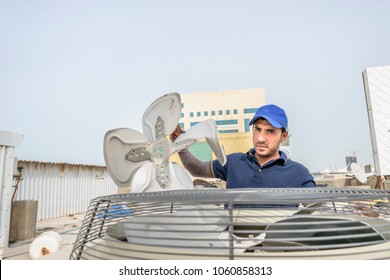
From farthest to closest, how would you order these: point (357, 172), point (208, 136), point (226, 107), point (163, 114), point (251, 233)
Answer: point (226, 107)
point (357, 172)
point (163, 114)
point (208, 136)
point (251, 233)

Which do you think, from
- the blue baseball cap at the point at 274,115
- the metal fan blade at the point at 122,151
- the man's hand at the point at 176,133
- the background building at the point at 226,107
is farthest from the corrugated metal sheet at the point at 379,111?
the background building at the point at 226,107

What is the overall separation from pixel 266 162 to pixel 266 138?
0.14 m

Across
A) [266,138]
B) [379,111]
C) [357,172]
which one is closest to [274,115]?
[266,138]

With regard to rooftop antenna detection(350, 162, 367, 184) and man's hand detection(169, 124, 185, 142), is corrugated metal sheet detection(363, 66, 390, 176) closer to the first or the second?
rooftop antenna detection(350, 162, 367, 184)

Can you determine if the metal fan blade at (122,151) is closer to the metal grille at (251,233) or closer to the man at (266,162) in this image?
the man at (266,162)

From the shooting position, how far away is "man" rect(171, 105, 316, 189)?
1458 millimetres

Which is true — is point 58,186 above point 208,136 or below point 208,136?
below

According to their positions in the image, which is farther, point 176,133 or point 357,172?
point 357,172

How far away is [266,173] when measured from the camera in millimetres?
1510

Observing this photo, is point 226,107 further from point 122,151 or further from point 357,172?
point 122,151

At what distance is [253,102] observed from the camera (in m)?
17.3

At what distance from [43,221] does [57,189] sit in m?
0.91

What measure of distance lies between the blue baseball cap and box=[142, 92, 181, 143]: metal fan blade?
1.43 ft

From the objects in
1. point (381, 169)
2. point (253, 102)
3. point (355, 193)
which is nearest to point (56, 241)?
point (355, 193)
